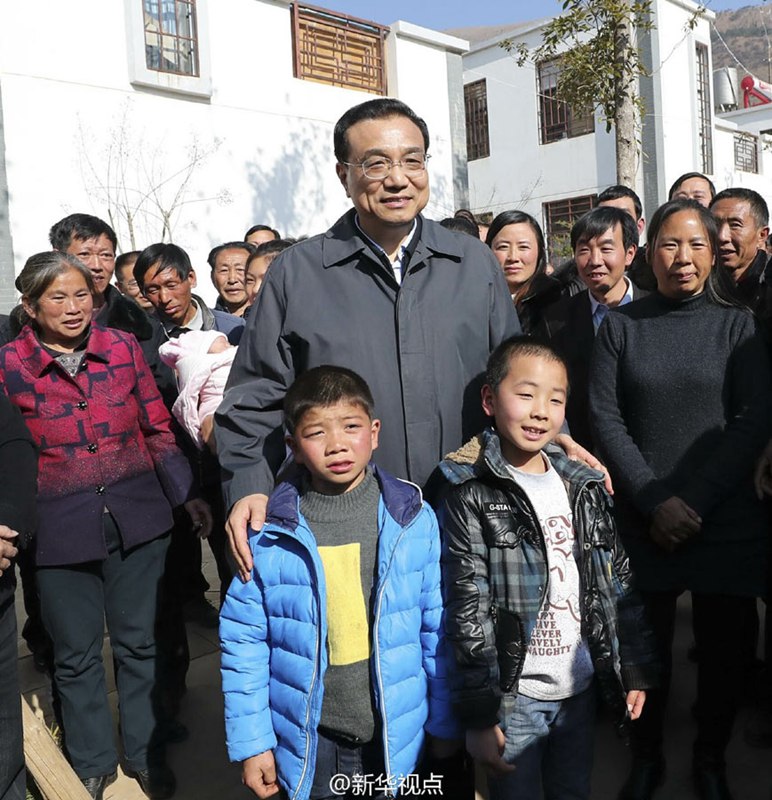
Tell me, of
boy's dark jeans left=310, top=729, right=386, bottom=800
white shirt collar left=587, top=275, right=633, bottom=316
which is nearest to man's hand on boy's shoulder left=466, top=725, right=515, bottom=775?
boy's dark jeans left=310, top=729, right=386, bottom=800

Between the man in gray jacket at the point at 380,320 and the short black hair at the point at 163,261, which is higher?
the short black hair at the point at 163,261

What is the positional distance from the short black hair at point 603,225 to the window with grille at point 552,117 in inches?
491

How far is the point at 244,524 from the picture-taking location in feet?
6.51

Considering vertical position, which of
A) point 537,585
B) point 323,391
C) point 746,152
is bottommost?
point 537,585

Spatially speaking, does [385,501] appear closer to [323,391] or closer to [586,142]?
[323,391]

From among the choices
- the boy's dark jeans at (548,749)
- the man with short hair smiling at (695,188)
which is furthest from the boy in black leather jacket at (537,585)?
the man with short hair smiling at (695,188)


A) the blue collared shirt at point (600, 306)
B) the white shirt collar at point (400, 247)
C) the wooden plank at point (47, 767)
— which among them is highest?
the white shirt collar at point (400, 247)

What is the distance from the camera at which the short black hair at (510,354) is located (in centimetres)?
205

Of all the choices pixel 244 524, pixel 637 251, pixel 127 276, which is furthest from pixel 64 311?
pixel 127 276

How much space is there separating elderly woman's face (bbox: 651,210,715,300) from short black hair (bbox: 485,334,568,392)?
26.5 inches

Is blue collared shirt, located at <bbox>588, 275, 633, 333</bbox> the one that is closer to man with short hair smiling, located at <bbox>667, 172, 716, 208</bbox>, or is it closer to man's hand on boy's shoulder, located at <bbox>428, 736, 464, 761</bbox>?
man with short hair smiling, located at <bbox>667, 172, 716, 208</bbox>

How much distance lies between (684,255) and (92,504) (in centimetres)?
207

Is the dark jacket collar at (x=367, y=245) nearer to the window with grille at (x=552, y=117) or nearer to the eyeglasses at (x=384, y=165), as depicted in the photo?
the eyeglasses at (x=384, y=165)

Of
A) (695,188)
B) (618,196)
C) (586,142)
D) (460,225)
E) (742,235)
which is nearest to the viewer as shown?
(742,235)
